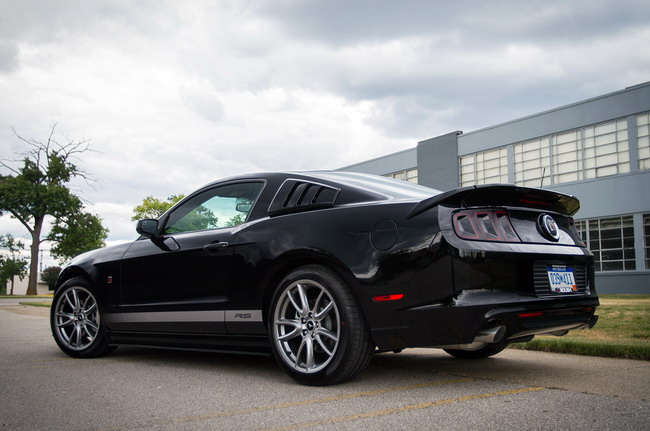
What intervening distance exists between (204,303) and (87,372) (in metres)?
1.12

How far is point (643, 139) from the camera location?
2547 cm

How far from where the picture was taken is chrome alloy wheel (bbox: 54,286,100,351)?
5.79 metres

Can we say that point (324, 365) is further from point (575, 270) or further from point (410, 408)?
point (575, 270)

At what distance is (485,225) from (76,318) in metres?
4.11

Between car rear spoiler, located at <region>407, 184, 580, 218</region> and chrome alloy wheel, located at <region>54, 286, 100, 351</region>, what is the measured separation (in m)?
3.57

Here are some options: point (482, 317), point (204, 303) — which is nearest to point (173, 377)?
point (204, 303)

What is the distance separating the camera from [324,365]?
12.7 feet

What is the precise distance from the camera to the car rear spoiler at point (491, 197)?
12.1 ft

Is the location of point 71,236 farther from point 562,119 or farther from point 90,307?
point 90,307

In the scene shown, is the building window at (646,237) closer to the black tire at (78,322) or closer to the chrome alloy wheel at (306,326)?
the black tire at (78,322)

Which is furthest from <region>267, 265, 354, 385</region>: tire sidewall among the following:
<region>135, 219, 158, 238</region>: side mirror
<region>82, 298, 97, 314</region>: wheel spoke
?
<region>82, 298, 97, 314</region>: wheel spoke

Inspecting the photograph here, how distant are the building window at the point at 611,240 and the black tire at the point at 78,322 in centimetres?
2489

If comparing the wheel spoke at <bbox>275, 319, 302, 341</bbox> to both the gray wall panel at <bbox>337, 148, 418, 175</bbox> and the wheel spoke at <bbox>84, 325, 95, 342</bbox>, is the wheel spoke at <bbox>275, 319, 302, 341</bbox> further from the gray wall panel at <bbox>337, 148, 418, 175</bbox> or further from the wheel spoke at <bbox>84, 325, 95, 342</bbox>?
the gray wall panel at <bbox>337, 148, 418, 175</bbox>

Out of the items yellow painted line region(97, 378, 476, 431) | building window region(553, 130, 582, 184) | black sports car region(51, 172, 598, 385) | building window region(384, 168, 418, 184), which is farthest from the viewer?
building window region(384, 168, 418, 184)
